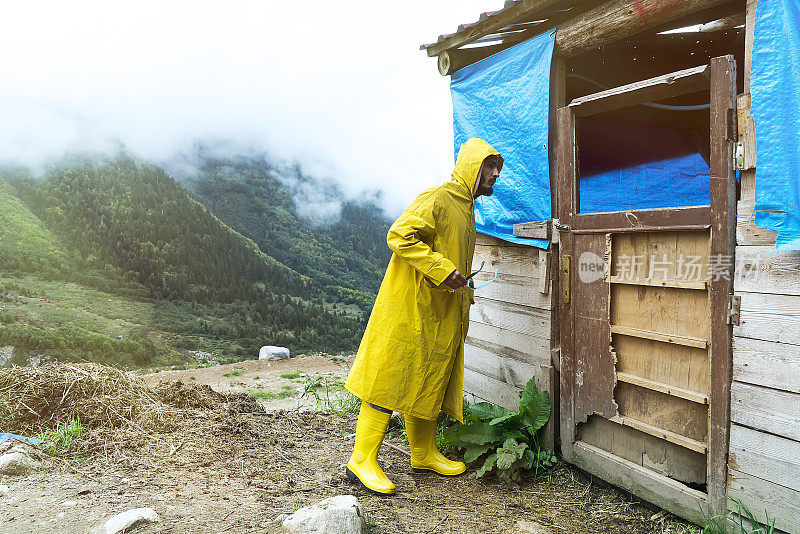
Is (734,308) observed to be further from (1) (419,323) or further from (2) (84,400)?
(2) (84,400)

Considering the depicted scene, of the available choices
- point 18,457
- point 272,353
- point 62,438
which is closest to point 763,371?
point 18,457

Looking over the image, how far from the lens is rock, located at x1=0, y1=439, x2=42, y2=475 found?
11.1 feet

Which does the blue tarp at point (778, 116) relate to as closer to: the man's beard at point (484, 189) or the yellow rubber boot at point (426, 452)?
the man's beard at point (484, 189)

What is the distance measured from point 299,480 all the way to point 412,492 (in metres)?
0.81

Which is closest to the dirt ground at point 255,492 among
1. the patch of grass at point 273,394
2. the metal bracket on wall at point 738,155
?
the metal bracket on wall at point 738,155

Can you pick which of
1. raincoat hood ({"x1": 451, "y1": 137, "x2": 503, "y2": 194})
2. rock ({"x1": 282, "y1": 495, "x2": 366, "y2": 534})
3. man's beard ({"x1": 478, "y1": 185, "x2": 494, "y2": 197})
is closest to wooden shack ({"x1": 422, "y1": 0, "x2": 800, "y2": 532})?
man's beard ({"x1": 478, "y1": 185, "x2": 494, "y2": 197})

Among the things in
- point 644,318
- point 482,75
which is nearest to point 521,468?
point 644,318

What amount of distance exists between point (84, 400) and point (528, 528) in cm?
396

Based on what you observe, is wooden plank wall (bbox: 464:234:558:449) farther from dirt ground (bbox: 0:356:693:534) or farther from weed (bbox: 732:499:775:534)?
weed (bbox: 732:499:775:534)

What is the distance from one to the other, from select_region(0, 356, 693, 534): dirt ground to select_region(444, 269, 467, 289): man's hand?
1.38 metres

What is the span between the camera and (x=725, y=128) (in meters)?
2.53

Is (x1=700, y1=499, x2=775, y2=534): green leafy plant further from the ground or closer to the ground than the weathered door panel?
closer to the ground

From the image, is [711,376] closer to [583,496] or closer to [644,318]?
[644,318]

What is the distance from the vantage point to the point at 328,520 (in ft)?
8.00
